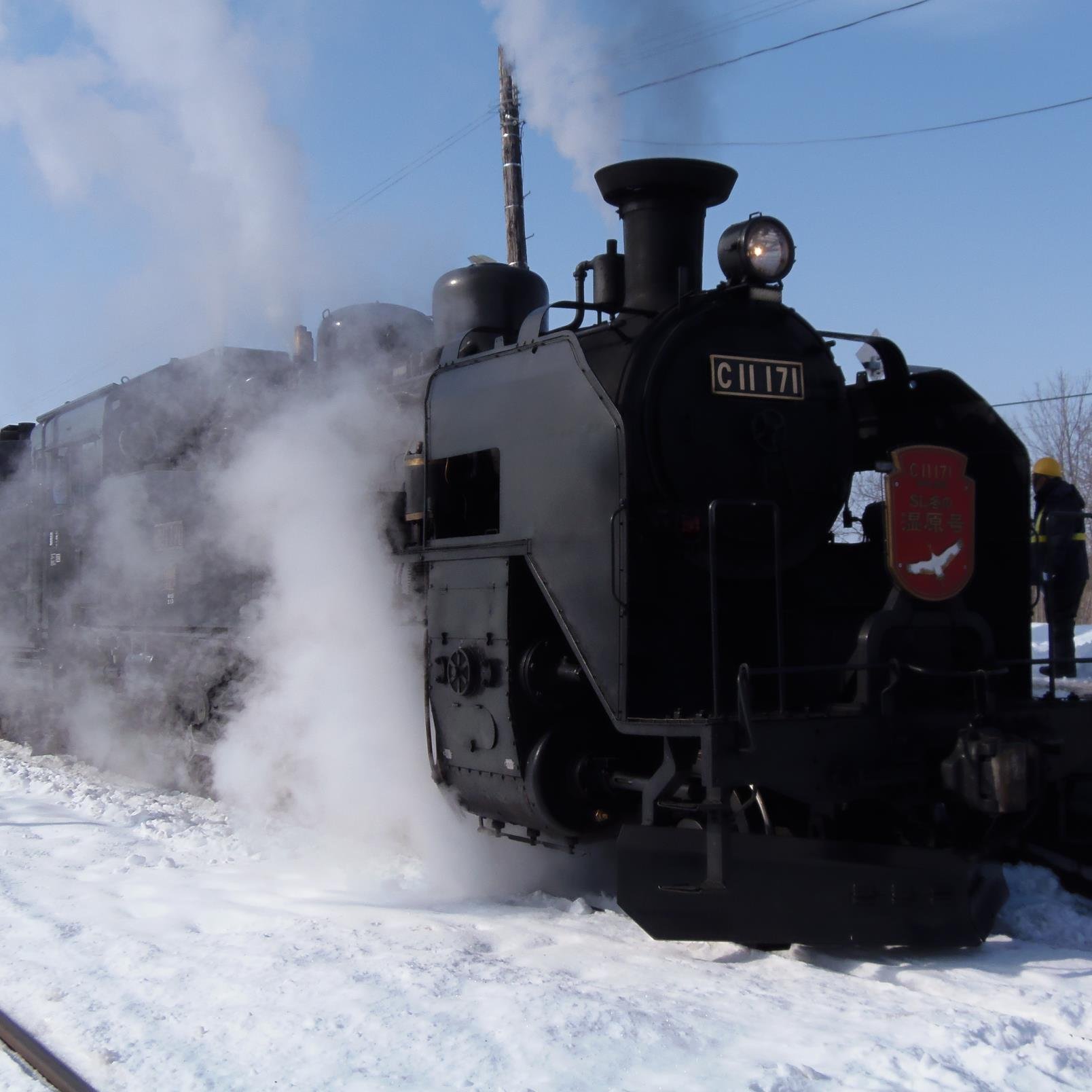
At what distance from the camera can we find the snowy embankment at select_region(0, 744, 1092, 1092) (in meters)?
3.46

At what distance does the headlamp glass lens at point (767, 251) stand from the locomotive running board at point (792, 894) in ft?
7.96

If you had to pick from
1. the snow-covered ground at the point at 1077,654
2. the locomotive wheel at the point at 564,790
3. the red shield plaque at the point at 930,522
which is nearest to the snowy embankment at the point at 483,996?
the locomotive wheel at the point at 564,790

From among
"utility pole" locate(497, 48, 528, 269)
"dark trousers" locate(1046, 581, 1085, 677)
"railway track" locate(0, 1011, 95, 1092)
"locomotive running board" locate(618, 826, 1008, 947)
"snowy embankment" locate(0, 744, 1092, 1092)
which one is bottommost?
"railway track" locate(0, 1011, 95, 1092)

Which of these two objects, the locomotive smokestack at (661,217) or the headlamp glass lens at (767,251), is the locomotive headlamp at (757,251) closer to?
the headlamp glass lens at (767,251)

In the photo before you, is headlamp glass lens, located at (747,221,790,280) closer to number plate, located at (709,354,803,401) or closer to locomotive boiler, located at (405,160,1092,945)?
locomotive boiler, located at (405,160,1092,945)

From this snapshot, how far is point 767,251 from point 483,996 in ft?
10.7

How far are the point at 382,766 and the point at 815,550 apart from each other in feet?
8.46

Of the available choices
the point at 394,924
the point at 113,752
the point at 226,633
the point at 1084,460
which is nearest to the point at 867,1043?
the point at 394,924

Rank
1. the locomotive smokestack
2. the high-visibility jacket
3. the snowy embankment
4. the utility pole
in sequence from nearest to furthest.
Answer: the snowy embankment, the locomotive smokestack, the high-visibility jacket, the utility pole

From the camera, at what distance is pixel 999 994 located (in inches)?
159

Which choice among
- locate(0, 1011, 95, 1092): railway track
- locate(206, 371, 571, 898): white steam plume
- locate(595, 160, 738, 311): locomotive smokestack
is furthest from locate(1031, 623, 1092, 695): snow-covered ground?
locate(0, 1011, 95, 1092): railway track

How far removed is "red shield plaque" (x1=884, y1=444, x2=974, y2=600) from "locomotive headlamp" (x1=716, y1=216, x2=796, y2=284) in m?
1.00

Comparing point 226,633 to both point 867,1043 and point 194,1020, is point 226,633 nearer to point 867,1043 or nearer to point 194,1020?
point 194,1020

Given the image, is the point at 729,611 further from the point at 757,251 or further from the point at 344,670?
the point at 344,670
